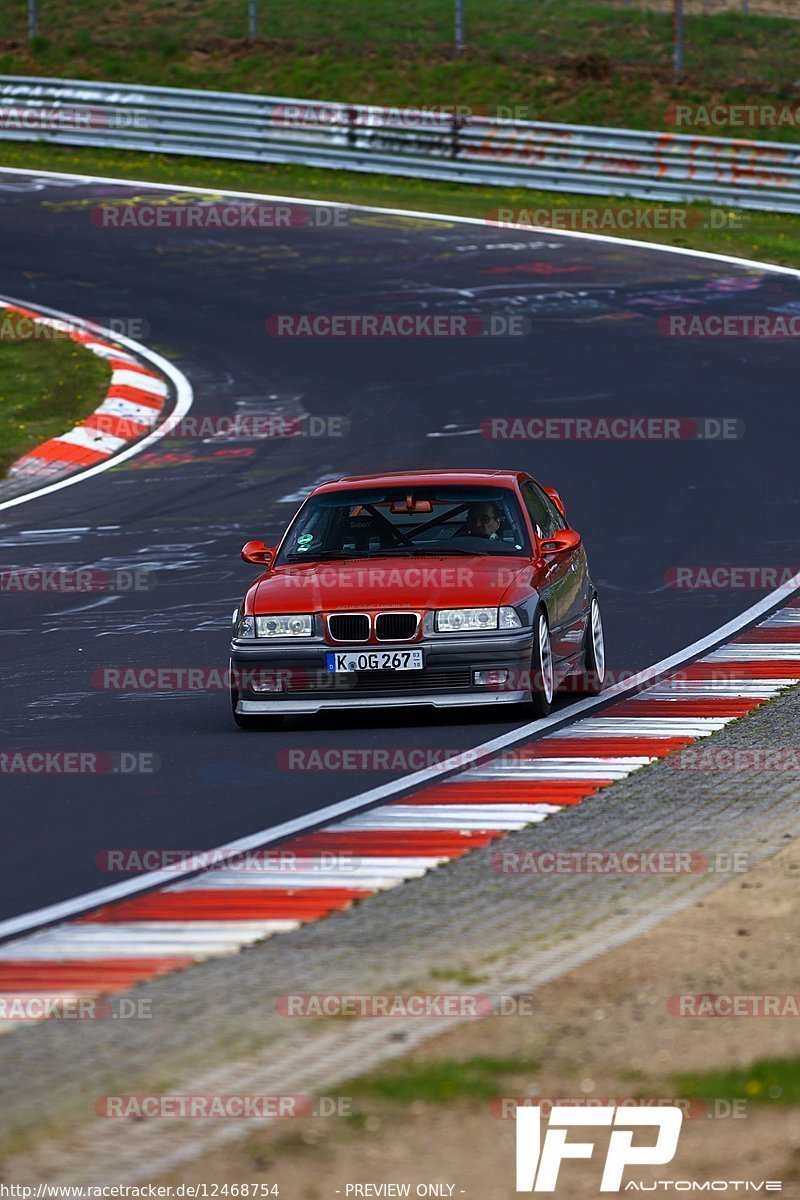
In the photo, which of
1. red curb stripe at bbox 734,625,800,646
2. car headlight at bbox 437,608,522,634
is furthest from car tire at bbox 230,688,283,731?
red curb stripe at bbox 734,625,800,646

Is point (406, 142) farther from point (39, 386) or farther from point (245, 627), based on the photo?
point (245, 627)

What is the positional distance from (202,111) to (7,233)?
5.99m

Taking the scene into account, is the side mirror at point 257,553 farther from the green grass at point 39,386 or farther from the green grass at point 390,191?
the green grass at point 390,191

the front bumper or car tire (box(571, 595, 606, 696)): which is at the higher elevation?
the front bumper

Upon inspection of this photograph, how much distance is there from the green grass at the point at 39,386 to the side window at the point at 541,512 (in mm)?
9136

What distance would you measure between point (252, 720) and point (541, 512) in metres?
2.57

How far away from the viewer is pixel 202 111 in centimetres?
3706

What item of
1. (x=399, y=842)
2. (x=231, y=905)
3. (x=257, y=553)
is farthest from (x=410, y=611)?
(x=231, y=905)

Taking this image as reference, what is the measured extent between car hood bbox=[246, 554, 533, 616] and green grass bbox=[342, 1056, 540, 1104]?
18.5 feet

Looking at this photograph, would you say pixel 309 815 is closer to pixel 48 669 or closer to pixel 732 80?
pixel 48 669

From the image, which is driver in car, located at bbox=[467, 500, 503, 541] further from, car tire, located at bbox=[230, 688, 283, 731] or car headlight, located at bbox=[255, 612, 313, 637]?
car tire, located at bbox=[230, 688, 283, 731]

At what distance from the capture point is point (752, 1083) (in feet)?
19.8

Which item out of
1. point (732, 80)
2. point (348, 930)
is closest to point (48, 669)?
point (348, 930)

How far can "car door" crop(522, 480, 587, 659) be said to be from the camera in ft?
40.3
